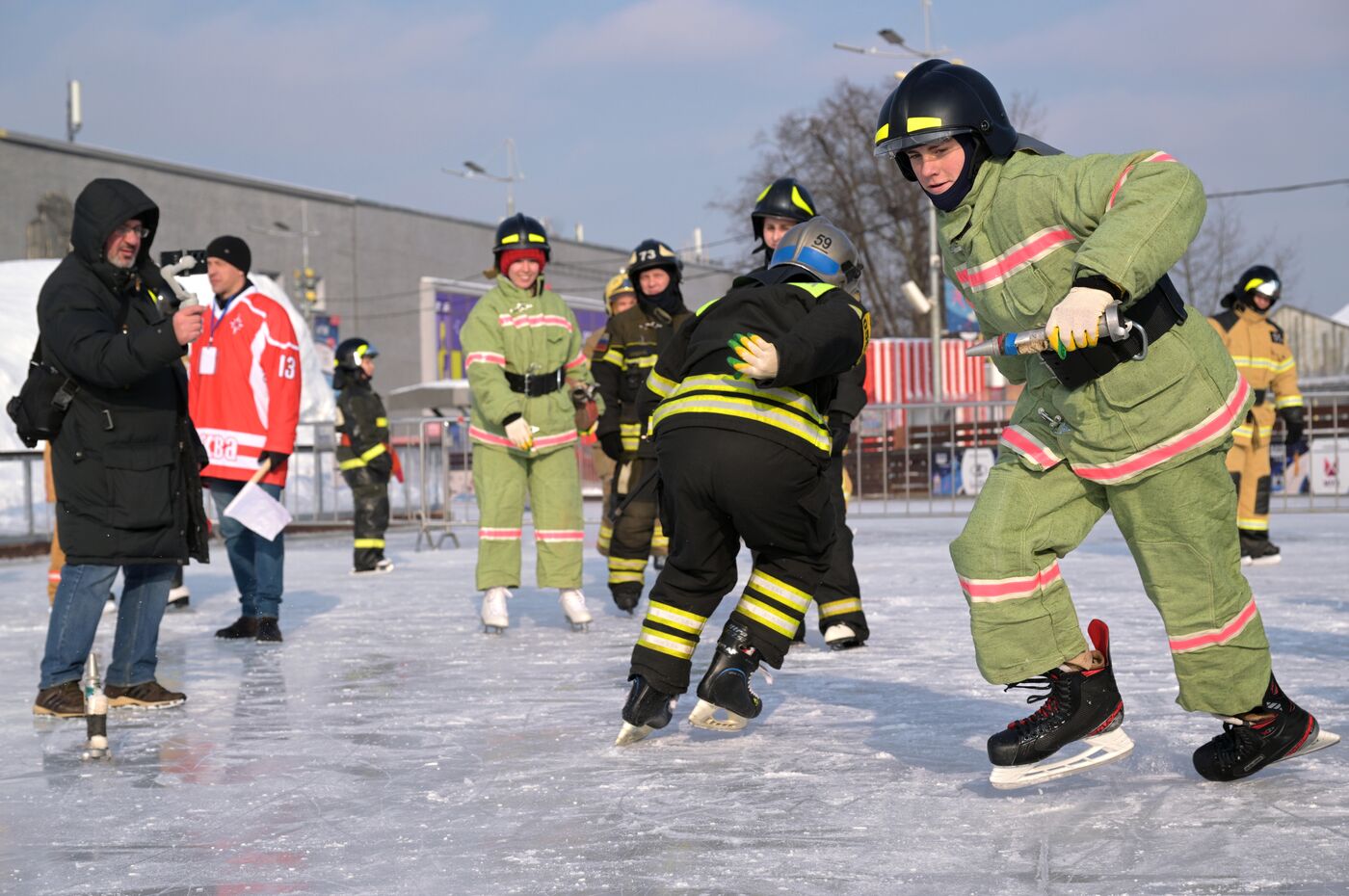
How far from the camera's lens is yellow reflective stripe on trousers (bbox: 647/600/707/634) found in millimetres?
4414

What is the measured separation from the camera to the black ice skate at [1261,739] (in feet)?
12.2

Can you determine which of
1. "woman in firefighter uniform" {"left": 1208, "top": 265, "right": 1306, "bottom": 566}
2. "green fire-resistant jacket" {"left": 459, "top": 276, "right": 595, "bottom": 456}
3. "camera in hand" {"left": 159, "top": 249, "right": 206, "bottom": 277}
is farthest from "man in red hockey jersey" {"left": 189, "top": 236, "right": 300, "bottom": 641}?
"woman in firefighter uniform" {"left": 1208, "top": 265, "right": 1306, "bottom": 566}

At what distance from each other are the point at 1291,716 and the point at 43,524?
14.3 metres

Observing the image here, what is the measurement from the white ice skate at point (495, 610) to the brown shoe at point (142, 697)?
2018mm

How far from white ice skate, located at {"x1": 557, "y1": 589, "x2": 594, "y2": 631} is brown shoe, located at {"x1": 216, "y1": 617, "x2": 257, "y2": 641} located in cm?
153

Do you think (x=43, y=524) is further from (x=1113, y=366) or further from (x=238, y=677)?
(x=1113, y=366)

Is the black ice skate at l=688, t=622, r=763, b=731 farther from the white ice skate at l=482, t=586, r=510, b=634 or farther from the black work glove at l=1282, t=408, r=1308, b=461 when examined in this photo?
the black work glove at l=1282, t=408, r=1308, b=461

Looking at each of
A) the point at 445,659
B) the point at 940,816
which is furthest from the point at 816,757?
the point at 445,659

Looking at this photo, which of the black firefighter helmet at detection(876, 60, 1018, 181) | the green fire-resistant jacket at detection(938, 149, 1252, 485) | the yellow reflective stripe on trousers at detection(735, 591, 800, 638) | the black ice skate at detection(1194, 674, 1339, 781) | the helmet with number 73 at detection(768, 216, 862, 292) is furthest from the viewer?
the helmet with number 73 at detection(768, 216, 862, 292)

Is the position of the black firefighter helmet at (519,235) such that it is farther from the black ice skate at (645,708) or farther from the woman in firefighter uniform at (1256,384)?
the woman in firefighter uniform at (1256,384)

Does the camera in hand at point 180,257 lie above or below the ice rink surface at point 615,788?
above

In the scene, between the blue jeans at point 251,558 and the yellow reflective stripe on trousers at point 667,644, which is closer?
the yellow reflective stripe on trousers at point 667,644

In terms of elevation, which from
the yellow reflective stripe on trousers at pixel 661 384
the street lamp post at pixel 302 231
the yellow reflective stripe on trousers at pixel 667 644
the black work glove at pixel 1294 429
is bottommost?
the yellow reflective stripe on trousers at pixel 667 644

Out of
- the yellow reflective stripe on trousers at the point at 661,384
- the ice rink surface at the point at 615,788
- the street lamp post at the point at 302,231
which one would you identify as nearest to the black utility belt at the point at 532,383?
the ice rink surface at the point at 615,788
